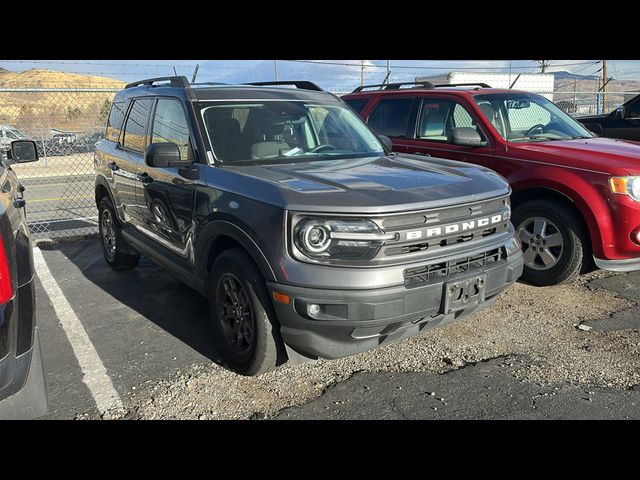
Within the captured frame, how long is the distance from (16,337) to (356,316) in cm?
160

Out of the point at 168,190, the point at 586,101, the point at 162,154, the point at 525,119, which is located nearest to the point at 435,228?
the point at 162,154

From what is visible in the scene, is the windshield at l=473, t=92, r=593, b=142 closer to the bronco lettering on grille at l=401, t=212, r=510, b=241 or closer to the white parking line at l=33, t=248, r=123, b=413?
the bronco lettering on grille at l=401, t=212, r=510, b=241

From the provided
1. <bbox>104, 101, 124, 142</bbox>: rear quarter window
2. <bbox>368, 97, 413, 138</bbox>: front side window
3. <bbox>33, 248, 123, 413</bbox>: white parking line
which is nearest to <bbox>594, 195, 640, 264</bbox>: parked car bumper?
<bbox>368, 97, 413, 138</bbox>: front side window

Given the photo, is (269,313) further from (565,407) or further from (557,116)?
(557,116)

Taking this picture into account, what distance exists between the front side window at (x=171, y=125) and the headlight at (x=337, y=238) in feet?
4.91

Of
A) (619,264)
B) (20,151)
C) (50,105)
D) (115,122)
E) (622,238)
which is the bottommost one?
(619,264)

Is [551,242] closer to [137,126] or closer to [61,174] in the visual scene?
[137,126]

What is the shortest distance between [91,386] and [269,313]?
4.45 feet

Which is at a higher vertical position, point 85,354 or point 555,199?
point 555,199

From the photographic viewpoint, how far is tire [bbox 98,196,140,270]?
5.57 meters

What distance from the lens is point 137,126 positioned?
4867 mm

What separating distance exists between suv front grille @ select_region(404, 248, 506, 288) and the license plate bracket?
0.08 meters

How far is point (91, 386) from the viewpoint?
3.39 meters

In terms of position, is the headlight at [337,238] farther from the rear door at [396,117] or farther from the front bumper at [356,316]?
Answer: the rear door at [396,117]
